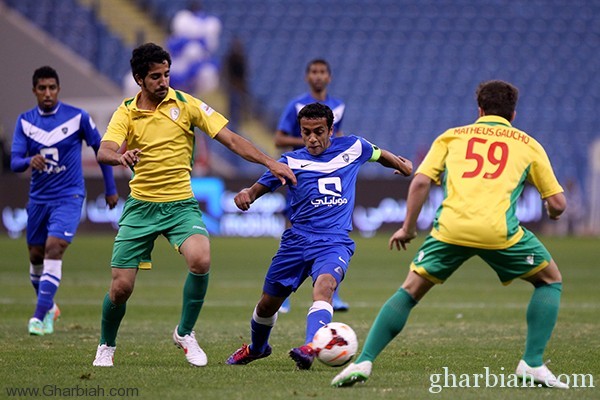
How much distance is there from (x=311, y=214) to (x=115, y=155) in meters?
1.47

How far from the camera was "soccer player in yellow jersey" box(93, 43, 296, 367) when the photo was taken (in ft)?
25.2

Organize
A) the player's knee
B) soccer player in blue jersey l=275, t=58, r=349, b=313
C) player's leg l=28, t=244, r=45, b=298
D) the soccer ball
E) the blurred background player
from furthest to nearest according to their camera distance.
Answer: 1. the blurred background player
2. soccer player in blue jersey l=275, t=58, r=349, b=313
3. player's leg l=28, t=244, r=45, b=298
4. the player's knee
5. the soccer ball

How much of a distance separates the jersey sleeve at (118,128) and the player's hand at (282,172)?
1.09 metres

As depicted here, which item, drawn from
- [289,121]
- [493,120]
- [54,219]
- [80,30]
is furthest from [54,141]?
[80,30]

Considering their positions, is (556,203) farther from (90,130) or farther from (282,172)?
(90,130)

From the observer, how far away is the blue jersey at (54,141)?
10.4 meters

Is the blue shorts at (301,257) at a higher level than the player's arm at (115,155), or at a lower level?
lower

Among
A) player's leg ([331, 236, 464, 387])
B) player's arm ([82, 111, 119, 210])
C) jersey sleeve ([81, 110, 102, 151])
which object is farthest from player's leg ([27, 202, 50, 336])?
player's leg ([331, 236, 464, 387])

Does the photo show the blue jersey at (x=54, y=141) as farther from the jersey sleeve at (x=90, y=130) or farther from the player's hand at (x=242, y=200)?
the player's hand at (x=242, y=200)

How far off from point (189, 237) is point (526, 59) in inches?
1170

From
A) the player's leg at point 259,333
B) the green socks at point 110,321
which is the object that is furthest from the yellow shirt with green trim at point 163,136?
the player's leg at point 259,333

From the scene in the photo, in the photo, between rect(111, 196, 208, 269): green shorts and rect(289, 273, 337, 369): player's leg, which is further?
rect(111, 196, 208, 269): green shorts

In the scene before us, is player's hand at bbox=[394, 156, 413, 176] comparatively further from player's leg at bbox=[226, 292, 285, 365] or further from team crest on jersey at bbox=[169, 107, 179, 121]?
team crest on jersey at bbox=[169, 107, 179, 121]

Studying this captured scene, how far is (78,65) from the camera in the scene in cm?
3025
